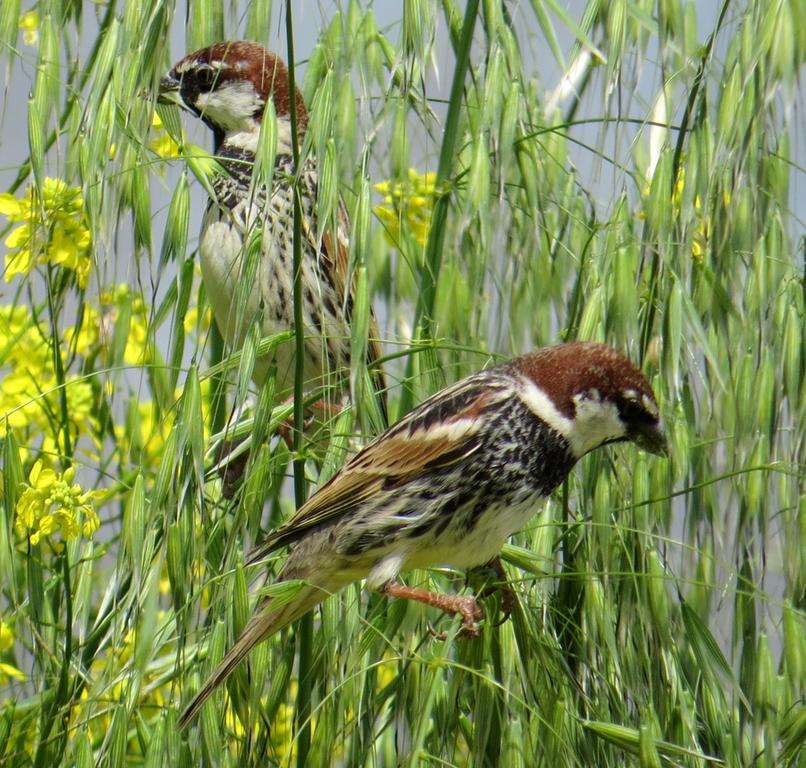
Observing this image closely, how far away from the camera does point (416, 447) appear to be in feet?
6.12

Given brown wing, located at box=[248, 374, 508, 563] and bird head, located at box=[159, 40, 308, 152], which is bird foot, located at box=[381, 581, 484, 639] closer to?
brown wing, located at box=[248, 374, 508, 563]

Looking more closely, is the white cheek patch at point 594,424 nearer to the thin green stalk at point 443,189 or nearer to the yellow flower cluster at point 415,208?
the thin green stalk at point 443,189

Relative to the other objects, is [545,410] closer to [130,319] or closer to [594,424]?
[594,424]

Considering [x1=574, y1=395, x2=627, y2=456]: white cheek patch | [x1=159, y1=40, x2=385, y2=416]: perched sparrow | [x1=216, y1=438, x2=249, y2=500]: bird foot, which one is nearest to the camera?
[x1=216, y1=438, x2=249, y2=500]: bird foot

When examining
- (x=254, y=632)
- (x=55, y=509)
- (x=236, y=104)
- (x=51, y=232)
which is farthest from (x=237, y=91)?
(x=254, y=632)

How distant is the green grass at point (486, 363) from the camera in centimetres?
144

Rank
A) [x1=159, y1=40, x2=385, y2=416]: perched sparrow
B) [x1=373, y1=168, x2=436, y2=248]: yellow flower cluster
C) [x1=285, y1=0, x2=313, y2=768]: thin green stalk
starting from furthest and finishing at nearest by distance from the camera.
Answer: [x1=159, y1=40, x2=385, y2=416]: perched sparrow, [x1=373, y1=168, x2=436, y2=248]: yellow flower cluster, [x1=285, y1=0, x2=313, y2=768]: thin green stalk

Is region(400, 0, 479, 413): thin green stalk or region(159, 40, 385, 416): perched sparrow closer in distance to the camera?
region(400, 0, 479, 413): thin green stalk

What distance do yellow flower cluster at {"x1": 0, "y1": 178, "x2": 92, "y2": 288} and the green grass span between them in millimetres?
26

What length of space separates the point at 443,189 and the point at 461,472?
0.43m

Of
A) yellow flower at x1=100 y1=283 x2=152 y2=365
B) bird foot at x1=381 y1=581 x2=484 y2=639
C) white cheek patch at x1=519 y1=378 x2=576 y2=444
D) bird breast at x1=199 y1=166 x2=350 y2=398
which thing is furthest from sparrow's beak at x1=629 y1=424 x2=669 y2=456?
bird breast at x1=199 y1=166 x2=350 y2=398

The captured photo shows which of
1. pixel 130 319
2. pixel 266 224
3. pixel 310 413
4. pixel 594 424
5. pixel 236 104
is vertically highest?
pixel 236 104

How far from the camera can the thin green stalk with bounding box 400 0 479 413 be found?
1668mm

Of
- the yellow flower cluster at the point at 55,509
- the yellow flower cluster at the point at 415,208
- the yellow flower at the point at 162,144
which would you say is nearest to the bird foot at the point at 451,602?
the yellow flower cluster at the point at 55,509
